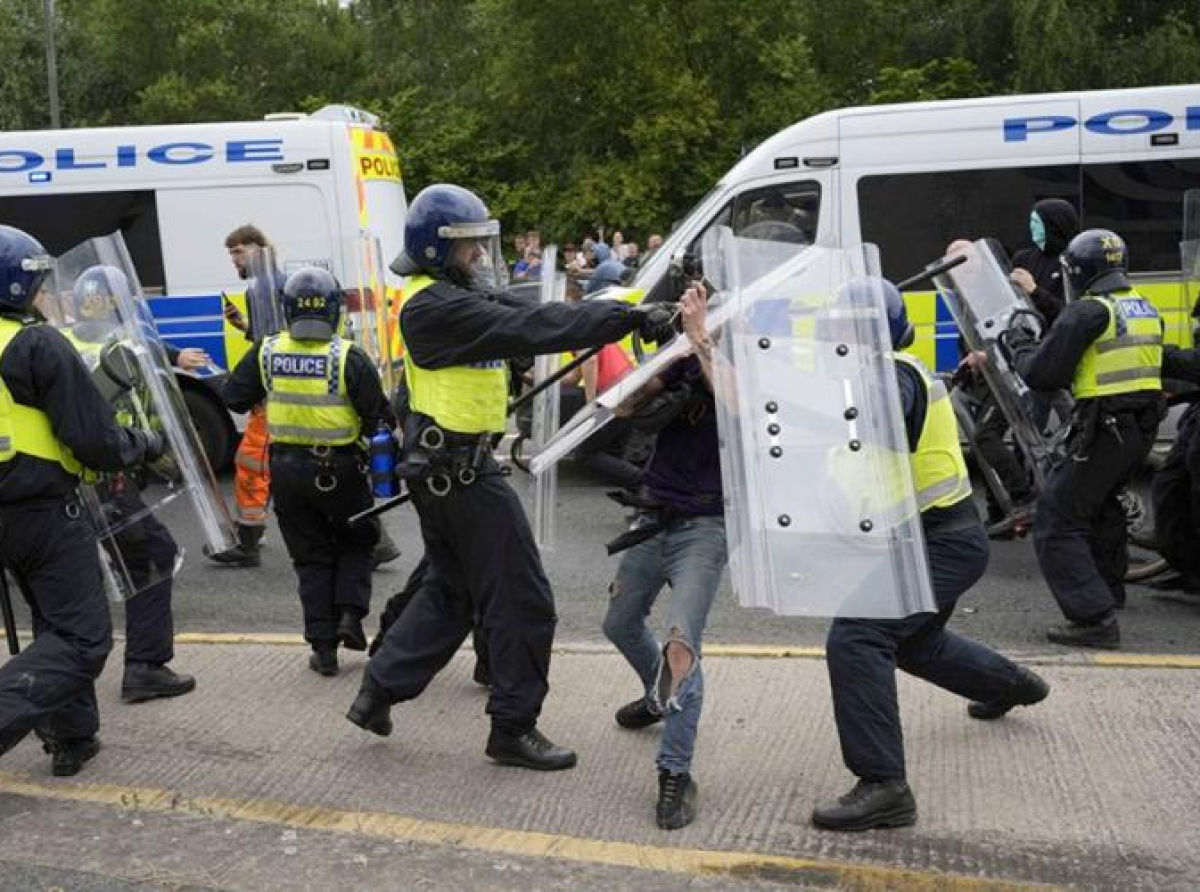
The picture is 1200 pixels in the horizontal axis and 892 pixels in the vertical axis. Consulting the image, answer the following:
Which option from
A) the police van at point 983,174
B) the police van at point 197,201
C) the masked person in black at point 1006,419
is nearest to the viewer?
the masked person in black at point 1006,419

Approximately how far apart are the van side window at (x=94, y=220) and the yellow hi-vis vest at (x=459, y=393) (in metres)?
6.84

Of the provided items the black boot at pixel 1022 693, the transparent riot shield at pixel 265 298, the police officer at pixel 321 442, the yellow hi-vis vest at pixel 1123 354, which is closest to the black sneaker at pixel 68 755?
the police officer at pixel 321 442

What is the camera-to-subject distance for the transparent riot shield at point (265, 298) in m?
7.65

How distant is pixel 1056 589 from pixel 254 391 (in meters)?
3.67

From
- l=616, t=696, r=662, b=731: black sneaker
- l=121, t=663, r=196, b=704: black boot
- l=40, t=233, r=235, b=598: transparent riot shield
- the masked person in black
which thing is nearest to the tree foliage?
the masked person in black

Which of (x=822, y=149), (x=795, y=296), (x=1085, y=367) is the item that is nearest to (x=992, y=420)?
(x=1085, y=367)

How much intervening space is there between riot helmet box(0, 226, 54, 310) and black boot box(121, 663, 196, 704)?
167 centimetres

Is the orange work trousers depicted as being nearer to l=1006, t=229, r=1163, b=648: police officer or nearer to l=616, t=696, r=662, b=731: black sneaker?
l=616, t=696, r=662, b=731: black sneaker

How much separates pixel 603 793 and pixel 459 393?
1.40m

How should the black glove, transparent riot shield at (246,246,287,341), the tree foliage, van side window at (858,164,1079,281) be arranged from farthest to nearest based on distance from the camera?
1. the tree foliage
2. van side window at (858,164,1079,281)
3. transparent riot shield at (246,246,287,341)
4. the black glove

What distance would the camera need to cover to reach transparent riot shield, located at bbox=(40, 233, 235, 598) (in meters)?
5.30

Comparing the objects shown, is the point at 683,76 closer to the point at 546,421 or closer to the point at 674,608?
the point at 546,421

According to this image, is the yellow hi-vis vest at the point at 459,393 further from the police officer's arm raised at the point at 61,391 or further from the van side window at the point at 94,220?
the van side window at the point at 94,220

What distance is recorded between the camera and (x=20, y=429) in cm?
476
